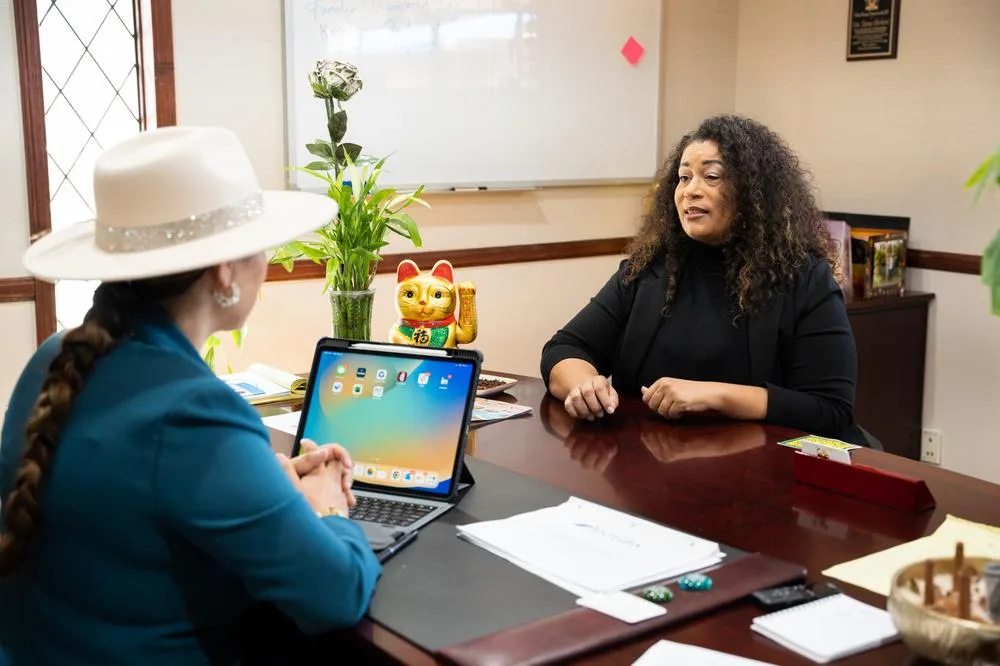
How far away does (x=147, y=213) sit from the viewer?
3.96ft

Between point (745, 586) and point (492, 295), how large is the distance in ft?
8.68

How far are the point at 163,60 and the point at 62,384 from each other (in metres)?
2.09

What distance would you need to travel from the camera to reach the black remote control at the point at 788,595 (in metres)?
1.20

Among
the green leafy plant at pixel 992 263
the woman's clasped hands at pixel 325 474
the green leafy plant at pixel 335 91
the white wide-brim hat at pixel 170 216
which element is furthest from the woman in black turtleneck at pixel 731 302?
the green leafy plant at pixel 992 263

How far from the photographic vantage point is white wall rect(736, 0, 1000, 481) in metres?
3.67

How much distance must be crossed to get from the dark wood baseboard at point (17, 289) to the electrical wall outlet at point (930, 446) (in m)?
2.98

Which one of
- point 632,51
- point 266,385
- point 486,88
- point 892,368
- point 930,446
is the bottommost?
point 930,446

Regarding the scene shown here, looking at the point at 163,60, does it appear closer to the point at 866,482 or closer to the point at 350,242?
the point at 350,242

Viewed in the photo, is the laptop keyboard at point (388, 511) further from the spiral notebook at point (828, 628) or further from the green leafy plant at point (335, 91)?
the green leafy plant at point (335, 91)

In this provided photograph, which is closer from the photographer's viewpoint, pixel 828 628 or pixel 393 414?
pixel 828 628

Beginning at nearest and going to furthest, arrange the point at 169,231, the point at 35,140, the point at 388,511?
the point at 169,231 < the point at 388,511 < the point at 35,140

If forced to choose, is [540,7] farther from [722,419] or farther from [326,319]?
[722,419]

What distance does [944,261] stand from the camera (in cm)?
380

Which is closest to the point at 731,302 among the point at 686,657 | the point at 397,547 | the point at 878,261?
the point at 397,547
